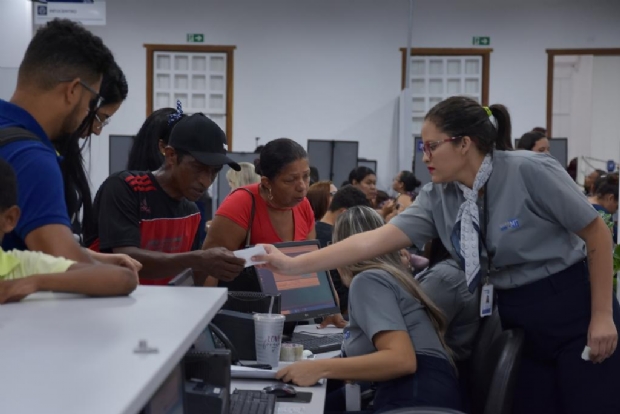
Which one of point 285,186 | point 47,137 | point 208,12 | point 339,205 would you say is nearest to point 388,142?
point 208,12

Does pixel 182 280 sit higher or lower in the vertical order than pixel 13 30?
lower

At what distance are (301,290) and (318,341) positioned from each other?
0.22m

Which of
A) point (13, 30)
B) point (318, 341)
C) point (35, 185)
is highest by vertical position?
point (13, 30)

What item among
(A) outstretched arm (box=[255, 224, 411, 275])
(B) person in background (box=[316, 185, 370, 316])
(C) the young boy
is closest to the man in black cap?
(A) outstretched arm (box=[255, 224, 411, 275])

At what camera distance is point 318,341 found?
3080 mm

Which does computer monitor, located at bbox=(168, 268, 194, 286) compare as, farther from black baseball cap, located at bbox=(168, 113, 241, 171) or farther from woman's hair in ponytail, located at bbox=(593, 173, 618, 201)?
woman's hair in ponytail, located at bbox=(593, 173, 618, 201)

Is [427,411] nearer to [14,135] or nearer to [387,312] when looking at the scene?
[387,312]

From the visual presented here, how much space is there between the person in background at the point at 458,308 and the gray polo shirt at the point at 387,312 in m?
0.22

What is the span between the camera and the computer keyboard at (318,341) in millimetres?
2969

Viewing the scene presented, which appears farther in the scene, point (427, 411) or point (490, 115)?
point (490, 115)

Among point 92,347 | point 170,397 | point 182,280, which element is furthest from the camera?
point 182,280

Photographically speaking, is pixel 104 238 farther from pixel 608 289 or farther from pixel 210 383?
pixel 608 289

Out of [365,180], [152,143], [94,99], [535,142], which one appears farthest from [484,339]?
[365,180]

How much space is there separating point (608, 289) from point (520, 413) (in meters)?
0.49
